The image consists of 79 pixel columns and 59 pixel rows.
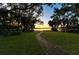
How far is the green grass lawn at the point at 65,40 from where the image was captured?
135 inches

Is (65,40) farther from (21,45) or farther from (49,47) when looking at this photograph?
(21,45)

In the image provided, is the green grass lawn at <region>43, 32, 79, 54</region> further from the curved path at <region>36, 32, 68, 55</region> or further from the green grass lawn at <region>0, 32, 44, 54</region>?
the green grass lawn at <region>0, 32, 44, 54</region>

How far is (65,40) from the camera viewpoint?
3.48 m

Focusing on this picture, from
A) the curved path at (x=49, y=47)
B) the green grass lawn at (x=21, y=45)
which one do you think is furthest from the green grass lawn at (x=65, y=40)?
the green grass lawn at (x=21, y=45)

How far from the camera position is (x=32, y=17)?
11.5 feet

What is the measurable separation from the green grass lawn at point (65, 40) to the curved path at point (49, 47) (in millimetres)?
38

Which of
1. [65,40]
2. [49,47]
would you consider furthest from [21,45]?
[65,40]

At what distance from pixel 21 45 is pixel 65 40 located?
467 millimetres

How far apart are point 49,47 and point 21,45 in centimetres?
30

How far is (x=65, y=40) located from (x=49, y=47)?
185 mm

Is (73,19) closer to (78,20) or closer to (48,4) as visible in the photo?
(78,20)

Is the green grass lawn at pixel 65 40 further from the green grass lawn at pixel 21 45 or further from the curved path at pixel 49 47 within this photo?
the green grass lawn at pixel 21 45

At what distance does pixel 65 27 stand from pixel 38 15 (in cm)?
32

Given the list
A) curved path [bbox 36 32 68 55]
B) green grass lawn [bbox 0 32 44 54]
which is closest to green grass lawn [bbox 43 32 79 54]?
curved path [bbox 36 32 68 55]
